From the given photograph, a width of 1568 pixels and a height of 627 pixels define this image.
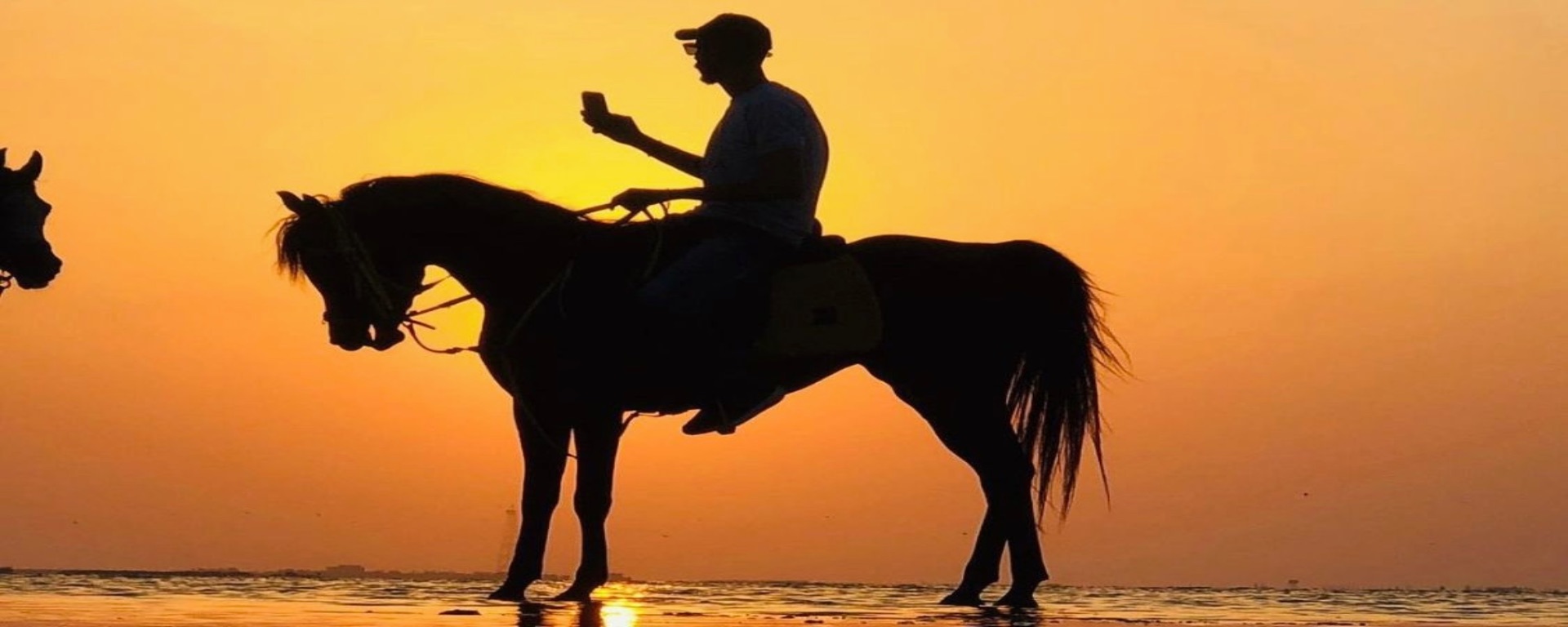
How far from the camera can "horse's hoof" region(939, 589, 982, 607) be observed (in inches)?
543

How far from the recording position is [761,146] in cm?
1265

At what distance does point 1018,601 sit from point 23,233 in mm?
7504

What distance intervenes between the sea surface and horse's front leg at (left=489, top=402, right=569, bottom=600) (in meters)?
0.31

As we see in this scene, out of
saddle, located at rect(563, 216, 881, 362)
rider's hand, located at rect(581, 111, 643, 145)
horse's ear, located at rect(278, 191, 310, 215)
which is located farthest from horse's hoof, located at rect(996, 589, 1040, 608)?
horse's ear, located at rect(278, 191, 310, 215)

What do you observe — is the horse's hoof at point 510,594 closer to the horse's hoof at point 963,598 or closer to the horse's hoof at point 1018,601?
the horse's hoof at point 963,598

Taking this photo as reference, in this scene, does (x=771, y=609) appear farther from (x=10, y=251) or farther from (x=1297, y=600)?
(x=10, y=251)

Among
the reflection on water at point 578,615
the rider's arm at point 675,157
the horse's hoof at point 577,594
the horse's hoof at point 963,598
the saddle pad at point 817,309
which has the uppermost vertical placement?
the rider's arm at point 675,157

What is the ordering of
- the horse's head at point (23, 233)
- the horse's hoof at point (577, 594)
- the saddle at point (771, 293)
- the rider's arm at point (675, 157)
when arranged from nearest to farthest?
the horse's hoof at point (577, 594) < the saddle at point (771, 293) < the rider's arm at point (675, 157) < the horse's head at point (23, 233)

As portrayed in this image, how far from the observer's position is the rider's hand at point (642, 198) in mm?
12734

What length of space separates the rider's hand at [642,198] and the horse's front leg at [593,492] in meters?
1.20

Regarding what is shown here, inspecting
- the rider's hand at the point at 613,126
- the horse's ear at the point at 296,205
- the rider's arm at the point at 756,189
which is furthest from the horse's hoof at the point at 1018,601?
the horse's ear at the point at 296,205

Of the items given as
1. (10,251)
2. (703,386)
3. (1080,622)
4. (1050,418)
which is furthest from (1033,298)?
(10,251)

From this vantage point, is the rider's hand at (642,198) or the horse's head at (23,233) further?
the horse's head at (23,233)

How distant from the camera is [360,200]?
42.5 ft
